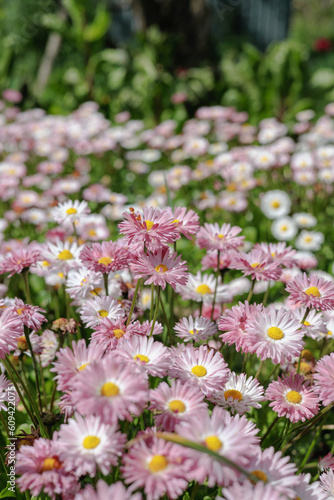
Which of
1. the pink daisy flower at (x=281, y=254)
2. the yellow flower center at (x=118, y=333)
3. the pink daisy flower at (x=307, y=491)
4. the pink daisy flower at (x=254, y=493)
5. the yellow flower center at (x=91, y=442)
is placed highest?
the pink daisy flower at (x=281, y=254)

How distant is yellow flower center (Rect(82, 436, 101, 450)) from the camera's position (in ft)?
2.71

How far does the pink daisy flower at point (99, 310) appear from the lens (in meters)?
1.25

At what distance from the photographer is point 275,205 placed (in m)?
3.15

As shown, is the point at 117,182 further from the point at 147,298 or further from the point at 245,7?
the point at 245,7

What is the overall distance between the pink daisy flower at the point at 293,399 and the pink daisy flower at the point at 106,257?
1.54 ft

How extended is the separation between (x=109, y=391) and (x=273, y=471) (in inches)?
13.1

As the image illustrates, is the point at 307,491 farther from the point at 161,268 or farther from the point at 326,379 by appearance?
the point at 161,268

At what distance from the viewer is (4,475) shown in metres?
1.24

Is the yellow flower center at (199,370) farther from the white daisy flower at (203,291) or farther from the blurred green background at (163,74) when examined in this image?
the blurred green background at (163,74)

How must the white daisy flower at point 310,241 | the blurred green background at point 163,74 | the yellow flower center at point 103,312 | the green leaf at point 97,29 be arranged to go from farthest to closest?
1. the green leaf at point 97,29
2. the blurred green background at point 163,74
3. the white daisy flower at point 310,241
4. the yellow flower center at point 103,312

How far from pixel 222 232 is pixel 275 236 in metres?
1.53

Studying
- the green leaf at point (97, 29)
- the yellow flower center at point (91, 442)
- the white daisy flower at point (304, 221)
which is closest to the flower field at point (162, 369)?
the yellow flower center at point (91, 442)

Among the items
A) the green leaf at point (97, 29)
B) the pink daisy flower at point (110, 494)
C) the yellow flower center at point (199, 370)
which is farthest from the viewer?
the green leaf at point (97, 29)

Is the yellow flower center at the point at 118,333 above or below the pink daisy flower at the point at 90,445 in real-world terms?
above
